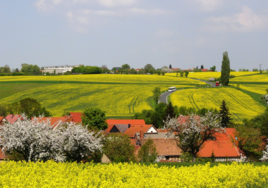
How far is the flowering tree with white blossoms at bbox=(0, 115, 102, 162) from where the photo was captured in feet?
100.0

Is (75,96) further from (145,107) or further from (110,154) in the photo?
(110,154)

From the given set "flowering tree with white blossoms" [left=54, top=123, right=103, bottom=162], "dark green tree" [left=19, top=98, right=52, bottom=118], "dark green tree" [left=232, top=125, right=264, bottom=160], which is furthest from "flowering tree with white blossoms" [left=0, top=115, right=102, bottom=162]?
"dark green tree" [left=19, top=98, right=52, bottom=118]

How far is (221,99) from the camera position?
328ft

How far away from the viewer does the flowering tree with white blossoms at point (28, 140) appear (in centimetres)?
3027

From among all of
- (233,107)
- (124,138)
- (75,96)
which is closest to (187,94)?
(233,107)

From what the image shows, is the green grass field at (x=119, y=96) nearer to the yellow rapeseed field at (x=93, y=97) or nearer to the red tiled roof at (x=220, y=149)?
the yellow rapeseed field at (x=93, y=97)

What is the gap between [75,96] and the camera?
10594cm

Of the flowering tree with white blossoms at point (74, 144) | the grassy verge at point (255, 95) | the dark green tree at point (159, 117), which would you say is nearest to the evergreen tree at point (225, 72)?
the grassy verge at point (255, 95)

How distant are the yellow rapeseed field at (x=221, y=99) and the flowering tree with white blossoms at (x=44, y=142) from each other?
56.0 meters

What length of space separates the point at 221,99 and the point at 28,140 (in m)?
78.8

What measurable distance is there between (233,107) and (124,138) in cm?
Answer: 5577

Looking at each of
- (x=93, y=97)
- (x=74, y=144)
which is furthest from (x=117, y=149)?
(x=93, y=97)

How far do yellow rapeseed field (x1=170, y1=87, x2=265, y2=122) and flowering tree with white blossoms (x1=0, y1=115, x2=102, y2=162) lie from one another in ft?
184

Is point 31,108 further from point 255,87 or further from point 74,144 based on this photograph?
point 255,87
